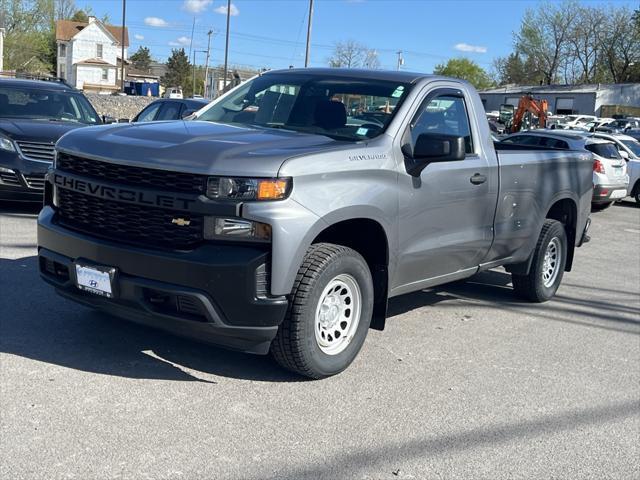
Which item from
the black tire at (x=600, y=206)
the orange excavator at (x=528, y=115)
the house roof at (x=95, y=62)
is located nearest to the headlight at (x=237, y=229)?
the black tire at (x=600, y=206)

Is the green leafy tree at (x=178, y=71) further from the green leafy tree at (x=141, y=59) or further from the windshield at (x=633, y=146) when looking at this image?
the windshield at (x=633, y=146)

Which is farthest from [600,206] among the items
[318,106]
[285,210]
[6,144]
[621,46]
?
[621,46]

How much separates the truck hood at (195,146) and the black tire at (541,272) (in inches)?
121

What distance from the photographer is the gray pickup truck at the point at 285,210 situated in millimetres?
4262

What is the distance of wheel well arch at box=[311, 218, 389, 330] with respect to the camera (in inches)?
200

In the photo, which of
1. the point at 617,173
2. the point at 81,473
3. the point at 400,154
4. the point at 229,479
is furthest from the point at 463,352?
the point at 617,173

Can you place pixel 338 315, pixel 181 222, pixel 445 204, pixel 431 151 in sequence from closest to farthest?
pixel 181 222 → pixel 338 315 → pixel 431 151 → pixel 445 204

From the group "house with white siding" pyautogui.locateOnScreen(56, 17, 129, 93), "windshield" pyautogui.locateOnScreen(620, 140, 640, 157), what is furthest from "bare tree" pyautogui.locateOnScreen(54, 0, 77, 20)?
"windshield" pyautogui.locateOnScreen(620, 140, 640, 157)

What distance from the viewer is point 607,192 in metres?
16.9

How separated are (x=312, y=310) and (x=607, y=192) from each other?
14018 mm

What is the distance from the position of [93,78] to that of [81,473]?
92.1 meters

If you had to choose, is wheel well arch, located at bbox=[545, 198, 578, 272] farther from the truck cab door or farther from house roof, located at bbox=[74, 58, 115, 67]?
house roof, located at bbox=[74, 58, 115, 67]

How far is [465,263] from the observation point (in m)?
6.16

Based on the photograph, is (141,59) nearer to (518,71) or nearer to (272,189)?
(518,71)
